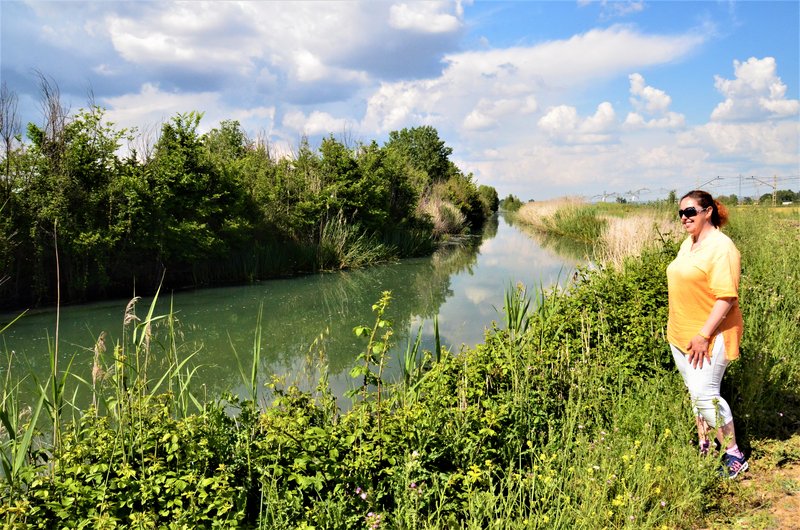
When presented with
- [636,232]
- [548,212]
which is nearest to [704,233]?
[636,232]

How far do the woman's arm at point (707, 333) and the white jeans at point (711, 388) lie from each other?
0.04 meters

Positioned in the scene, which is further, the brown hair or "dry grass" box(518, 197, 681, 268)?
"dry grass" box(518, 197, 681, 268)

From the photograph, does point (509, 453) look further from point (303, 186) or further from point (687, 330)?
point (303, 186)

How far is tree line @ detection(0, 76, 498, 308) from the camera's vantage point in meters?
10.7

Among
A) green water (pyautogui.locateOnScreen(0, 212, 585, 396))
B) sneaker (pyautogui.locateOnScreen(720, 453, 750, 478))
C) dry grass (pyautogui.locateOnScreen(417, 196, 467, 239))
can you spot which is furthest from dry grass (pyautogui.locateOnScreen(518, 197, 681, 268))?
dry grass (pyautogui.locateOnScreen(417, 196, 467, 239))

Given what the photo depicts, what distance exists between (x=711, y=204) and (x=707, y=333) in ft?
2.79

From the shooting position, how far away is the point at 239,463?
9.58ft

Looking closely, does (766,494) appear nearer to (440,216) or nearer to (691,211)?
→ (691,211)

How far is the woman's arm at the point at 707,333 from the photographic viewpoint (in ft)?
10.4

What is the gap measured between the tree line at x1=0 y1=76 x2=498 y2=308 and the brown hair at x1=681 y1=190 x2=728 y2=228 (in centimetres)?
643

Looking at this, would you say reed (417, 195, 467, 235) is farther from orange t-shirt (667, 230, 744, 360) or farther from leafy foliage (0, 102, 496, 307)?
orange t-shirt (667, 230, 744, 360)

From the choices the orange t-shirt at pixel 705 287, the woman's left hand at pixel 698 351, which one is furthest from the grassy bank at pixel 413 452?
the orange t-shirt at pixel 705 287

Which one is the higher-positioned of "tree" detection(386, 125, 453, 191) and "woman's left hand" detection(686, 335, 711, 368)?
"tree" detection(386, 125, 453, 191)

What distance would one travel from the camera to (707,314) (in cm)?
335
